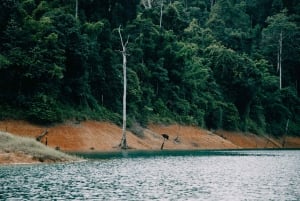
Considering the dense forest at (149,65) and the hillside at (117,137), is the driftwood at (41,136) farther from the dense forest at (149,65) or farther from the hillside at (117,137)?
the dense forest at (149,65)

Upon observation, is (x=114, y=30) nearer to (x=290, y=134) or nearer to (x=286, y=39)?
(x=290, y=134)

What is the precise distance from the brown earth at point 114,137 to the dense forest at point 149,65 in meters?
1.90

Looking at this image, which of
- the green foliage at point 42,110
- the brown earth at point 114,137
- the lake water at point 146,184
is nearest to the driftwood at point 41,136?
the brown earth at point 114,137

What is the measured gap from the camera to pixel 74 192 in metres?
27.5

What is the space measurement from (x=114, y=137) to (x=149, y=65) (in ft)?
85.8

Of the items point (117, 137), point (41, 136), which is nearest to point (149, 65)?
point (117, 137)

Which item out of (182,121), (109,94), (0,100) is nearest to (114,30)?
(109,94)

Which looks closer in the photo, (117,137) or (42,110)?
(42,110)

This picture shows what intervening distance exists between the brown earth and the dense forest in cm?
190

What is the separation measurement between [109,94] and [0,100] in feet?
72.0

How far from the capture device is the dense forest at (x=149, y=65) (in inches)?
2995

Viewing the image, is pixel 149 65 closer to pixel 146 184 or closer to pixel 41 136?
pixel 41 136

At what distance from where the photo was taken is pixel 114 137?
83.6m

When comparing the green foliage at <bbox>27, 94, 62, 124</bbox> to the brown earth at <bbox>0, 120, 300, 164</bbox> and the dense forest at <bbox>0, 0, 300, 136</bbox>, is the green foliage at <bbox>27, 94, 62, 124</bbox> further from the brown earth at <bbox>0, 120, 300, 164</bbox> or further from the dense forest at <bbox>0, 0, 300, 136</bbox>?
the brown earth at <bbox>0, 120, 300, 164</bbox>
